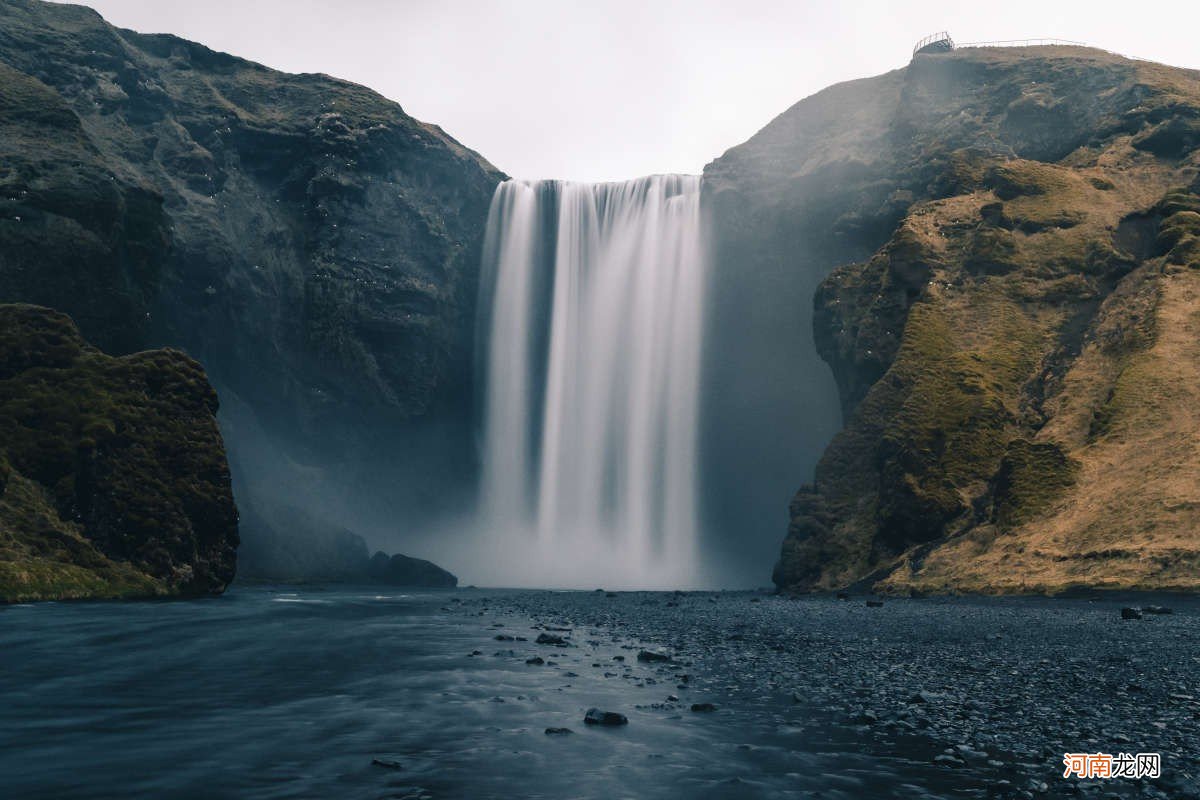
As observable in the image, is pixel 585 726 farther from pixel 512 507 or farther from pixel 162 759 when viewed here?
pixel 512 507

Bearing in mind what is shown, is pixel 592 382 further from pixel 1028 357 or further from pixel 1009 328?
pixel 1028 357

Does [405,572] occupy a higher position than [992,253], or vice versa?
[992,253]

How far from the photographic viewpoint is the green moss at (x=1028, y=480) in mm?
41125

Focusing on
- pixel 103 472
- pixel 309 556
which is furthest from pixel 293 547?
pixel 103 472

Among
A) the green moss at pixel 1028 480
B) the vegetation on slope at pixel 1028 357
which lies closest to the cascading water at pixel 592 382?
the vegetation on slope at pixel 1028 357

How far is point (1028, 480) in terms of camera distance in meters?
42.5

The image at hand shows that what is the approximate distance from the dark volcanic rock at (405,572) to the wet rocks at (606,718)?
6271cm

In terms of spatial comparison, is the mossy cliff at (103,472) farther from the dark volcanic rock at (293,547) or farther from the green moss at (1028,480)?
the green moss at (1028,480)

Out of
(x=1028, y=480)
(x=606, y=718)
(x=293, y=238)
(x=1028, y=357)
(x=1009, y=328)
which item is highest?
(x=293, y=238)

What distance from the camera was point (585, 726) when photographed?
1130cm

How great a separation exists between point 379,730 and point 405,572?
64059 mm

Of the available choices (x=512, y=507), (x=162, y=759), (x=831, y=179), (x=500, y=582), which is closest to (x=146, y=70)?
(x=512, y=507)

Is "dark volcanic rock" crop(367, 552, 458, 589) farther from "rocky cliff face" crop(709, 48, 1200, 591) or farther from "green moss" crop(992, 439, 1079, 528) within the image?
"green moss" crop(992, 439, 1079, 528)

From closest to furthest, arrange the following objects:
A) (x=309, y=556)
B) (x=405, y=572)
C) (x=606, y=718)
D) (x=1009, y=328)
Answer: (x=606, y=718)
(x=1009, y=328)
(x=309, y=556)
(x=405, y=572)
